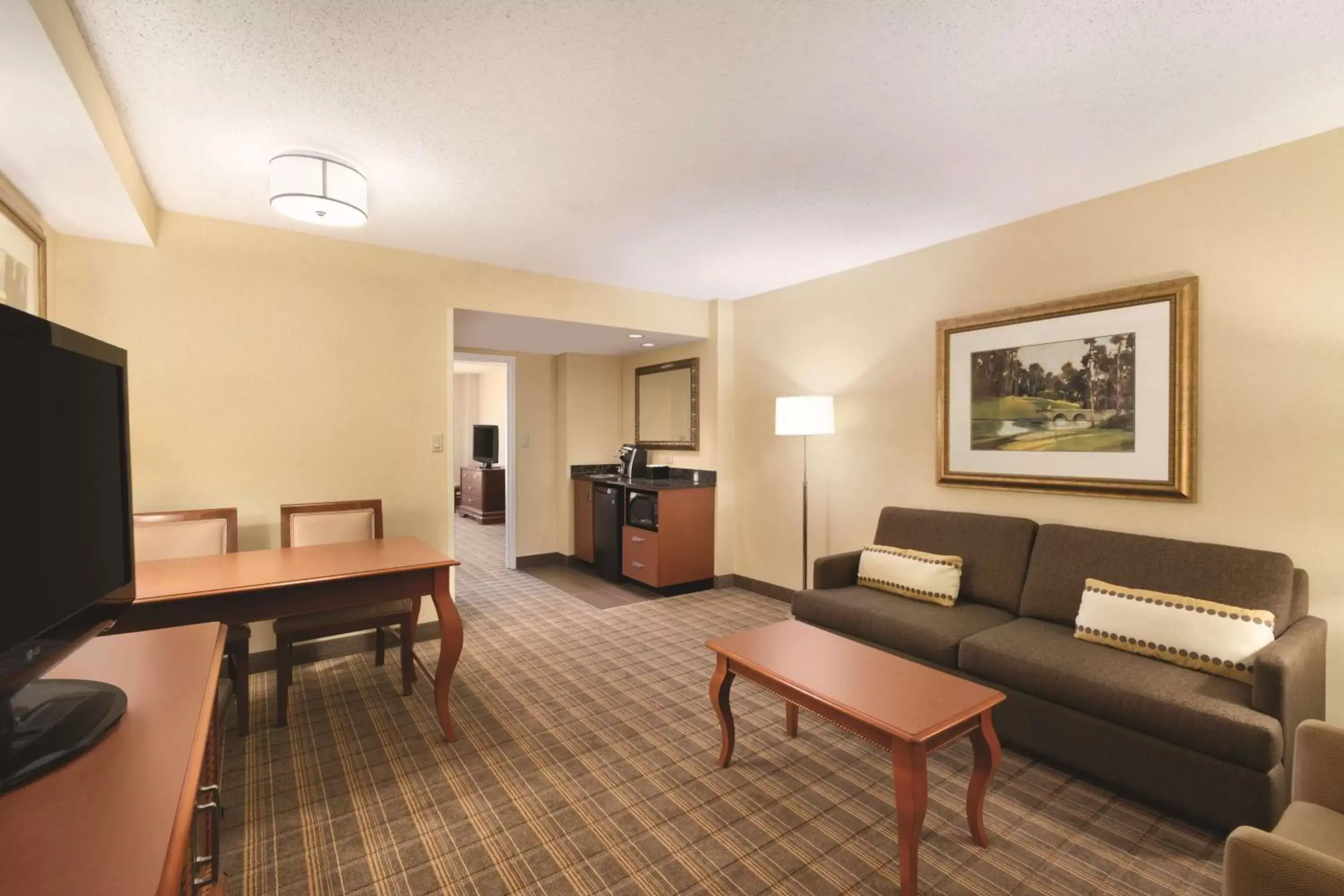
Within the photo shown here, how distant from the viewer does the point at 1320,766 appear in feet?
4.95

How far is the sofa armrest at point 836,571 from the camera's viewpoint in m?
3.38

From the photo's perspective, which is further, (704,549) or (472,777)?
(704,549)

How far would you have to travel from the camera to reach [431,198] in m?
2.84

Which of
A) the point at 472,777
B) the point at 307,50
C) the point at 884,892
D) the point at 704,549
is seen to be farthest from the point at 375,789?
the point at 704,549

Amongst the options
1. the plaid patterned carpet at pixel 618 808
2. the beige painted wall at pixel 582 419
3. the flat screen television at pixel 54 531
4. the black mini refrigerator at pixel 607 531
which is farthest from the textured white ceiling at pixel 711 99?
the beige painted wall at pixel 582 419

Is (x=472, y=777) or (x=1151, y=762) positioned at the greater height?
(x=1151, y=762)

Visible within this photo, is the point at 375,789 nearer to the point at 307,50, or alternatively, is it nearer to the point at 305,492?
the point at 305,492

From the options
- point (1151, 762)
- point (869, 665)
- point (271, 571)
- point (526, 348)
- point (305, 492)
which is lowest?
point (1151, 762)

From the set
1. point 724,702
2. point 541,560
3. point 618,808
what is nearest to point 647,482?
point 541,560

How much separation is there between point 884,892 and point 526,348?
4.83m

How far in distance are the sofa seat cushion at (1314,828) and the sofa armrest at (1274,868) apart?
0.24m

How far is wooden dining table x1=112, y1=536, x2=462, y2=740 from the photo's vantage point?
6.73ft

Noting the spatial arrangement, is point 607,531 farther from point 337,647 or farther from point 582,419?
point 337,647

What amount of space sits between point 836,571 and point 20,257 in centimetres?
396
